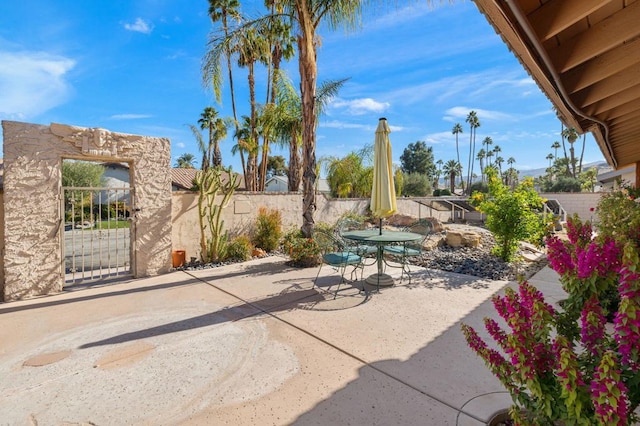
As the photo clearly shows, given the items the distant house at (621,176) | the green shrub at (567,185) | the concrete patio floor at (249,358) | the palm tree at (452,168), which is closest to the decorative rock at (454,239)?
the concrete patio floor at (249,358)

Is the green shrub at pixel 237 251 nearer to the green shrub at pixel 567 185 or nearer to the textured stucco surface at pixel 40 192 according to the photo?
the textured stucco surface at pixel 40 192

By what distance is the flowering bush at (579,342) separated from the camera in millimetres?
1268

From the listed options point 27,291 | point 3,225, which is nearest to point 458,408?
point 27,291

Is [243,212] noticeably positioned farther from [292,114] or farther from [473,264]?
[473,264]

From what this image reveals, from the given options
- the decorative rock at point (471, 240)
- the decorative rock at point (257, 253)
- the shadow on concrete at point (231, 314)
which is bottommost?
the shadow on concrete at point (231, 314)

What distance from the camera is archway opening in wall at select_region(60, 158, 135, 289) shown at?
6.14m

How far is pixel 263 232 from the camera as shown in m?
9.20

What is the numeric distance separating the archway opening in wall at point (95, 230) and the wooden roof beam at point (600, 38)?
6967 mm

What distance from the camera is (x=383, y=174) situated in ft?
18.8

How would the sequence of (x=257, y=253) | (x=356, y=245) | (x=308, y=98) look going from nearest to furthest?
1. (x=356, y=245)
2. (x=308, y=98)
3. (x=257, y=253)

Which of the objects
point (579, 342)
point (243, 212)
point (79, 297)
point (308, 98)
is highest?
point (308, 98)

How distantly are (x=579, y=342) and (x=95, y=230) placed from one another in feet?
70.7

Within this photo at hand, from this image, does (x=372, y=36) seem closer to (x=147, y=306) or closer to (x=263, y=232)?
(x=263, y=232)

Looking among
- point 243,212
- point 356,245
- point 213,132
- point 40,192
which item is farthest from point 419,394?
point 213,132
